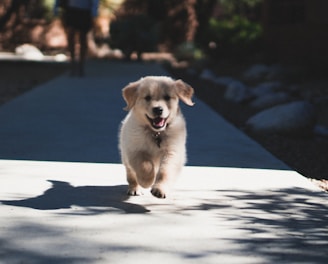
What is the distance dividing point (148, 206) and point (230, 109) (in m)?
8.35

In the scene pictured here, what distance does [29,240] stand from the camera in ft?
16.3

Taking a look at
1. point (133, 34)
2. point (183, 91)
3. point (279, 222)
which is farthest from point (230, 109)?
point (133, 34)

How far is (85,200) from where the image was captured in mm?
6270

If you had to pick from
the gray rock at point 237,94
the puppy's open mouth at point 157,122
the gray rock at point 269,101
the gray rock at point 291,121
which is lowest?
the puppy's open mouth at point 157,122

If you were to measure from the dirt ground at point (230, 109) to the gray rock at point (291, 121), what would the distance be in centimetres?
12

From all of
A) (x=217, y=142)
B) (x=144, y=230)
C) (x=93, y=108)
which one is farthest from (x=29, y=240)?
(x=93, y=108)

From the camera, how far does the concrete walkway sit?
4.78 m

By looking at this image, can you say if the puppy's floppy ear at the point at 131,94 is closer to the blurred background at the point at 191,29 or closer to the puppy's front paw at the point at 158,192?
the puppy's front paw at the point at 158,192

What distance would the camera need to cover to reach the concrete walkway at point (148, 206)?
478 cm

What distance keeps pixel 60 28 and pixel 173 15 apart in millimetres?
5043

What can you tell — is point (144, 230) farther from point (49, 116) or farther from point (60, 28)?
point (60, 28)

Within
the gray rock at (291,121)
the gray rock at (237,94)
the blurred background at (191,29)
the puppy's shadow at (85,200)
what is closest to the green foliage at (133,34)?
the blurred background at (191,29)

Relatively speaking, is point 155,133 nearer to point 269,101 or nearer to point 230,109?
point 230,109

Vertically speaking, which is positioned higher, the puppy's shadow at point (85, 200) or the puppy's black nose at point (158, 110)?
the puppy's black nose at point (158, 110)
